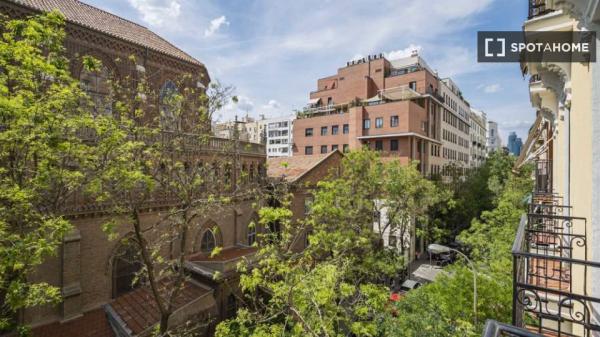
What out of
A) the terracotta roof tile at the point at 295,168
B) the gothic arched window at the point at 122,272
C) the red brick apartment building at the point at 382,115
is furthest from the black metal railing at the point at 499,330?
the red brick apartment building at the point at 382,115

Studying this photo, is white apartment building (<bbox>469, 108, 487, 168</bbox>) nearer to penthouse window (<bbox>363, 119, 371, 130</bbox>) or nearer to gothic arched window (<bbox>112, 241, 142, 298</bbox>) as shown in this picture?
penthouse window (<bbox>363, 119, 371, 130</bbox>)

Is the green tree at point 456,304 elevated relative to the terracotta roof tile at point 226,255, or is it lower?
elevated

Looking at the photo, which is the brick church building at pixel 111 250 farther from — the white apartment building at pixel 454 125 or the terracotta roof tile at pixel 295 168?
the white apartment building at pixel 454 125

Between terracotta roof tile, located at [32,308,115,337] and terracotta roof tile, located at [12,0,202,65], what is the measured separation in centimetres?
1381

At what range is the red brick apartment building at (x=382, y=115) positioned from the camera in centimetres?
3256

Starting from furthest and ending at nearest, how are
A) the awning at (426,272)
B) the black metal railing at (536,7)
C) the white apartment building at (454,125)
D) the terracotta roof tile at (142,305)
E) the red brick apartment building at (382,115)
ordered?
1. the white apartment building at (454,125)
2. the red brick apartment building at (382,115)
3. the awning at (426,272)
4. the terracotta roof tile at (142,305)
5. the black metal railing at (536,7)

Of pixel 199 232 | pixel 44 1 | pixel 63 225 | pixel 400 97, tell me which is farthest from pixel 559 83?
pixel 400 97

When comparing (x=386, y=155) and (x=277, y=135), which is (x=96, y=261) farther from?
(x=277, y=135)

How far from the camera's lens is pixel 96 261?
12734 mm

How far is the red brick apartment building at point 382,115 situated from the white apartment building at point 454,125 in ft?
4.54

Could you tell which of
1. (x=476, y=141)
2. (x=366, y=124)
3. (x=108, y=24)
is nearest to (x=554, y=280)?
(x=108, y=24)

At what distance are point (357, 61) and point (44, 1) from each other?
1536 inches

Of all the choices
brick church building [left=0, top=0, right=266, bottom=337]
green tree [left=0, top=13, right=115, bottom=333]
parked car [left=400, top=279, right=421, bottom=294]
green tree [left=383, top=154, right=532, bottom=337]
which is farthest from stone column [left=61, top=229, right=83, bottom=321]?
parked car [left=400, top=279, right=421, bottom=294]

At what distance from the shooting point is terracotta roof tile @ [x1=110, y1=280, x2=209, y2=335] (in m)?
11.8
